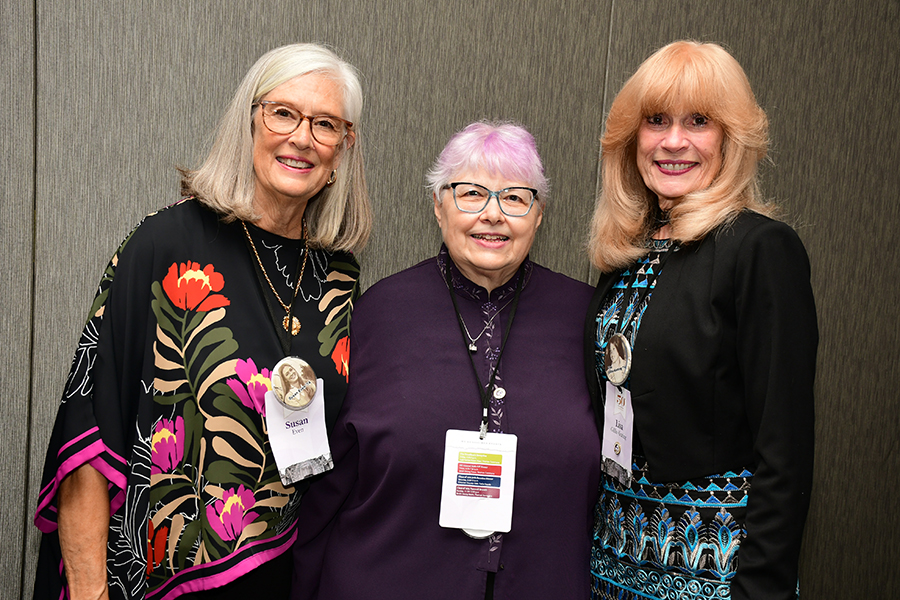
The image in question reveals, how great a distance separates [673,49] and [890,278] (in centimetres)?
179

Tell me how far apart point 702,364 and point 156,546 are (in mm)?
1313

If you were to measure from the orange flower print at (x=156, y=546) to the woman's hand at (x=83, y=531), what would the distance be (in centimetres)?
9

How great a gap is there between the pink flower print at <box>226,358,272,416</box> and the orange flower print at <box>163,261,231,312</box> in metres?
0.16

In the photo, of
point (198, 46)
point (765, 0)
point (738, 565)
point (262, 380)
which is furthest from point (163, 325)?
point (765, 0)

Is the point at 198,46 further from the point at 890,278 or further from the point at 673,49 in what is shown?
the point at 890,278

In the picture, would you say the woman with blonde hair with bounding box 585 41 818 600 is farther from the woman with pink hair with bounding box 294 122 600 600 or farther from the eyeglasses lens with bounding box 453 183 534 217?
the eyeglasses lens with bounding box 453 183 534 217

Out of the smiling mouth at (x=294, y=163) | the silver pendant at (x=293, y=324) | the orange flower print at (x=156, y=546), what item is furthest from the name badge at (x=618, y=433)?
the orange flower print at (x=156, y=546)

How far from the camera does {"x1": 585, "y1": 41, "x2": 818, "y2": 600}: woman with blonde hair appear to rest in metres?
1.23

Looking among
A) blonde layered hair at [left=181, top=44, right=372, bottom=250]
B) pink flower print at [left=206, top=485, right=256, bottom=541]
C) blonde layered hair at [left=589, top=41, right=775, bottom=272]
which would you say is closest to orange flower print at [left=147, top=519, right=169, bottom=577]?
pink flower print at [left=206, top=485, right=256, bottom=541]

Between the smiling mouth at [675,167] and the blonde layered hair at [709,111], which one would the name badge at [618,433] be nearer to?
the blonde layered hair at [709,111]

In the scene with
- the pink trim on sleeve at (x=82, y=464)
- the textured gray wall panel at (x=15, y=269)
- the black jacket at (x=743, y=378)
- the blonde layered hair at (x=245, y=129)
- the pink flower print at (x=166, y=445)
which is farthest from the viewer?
the textured gray wall panel at (x=15, y=269)

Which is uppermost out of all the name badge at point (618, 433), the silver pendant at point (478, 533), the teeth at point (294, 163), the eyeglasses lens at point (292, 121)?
the eyeglasses lens at point (292, 121)

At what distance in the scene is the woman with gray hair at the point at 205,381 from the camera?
54.4 inches

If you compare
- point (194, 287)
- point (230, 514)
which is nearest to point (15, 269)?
point (194, 287)
